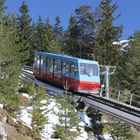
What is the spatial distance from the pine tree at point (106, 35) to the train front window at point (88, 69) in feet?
118

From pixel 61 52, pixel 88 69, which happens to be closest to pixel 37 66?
pixel 88 69

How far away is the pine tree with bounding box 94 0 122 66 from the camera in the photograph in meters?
75.2

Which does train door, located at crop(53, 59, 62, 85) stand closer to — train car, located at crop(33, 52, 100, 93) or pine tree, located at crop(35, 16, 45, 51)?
train car, located at crop(33, 52, 100, 93)

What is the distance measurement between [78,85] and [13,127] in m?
14.5

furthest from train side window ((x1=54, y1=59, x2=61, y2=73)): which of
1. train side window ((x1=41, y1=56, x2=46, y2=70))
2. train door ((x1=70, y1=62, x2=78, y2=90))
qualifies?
train side window ((x1=41, y1=56, x2=46, y2=70))

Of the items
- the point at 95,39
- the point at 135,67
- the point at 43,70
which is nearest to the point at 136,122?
the point at 43,70

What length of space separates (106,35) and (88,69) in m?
41.8

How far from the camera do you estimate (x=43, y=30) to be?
93375 millimetres

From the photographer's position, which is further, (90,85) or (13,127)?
(90,85)

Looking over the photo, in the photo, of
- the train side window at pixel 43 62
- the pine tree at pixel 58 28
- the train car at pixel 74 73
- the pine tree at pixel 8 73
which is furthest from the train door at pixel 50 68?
the pine tree at pixel 58 28

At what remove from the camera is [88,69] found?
1481 inches

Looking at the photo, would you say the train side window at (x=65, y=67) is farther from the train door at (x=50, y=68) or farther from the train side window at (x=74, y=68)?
the train door at (x=50, y=68)

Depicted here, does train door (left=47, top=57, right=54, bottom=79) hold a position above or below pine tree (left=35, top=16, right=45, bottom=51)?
below

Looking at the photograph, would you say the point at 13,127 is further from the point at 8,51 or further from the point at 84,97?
the point at 84,97
